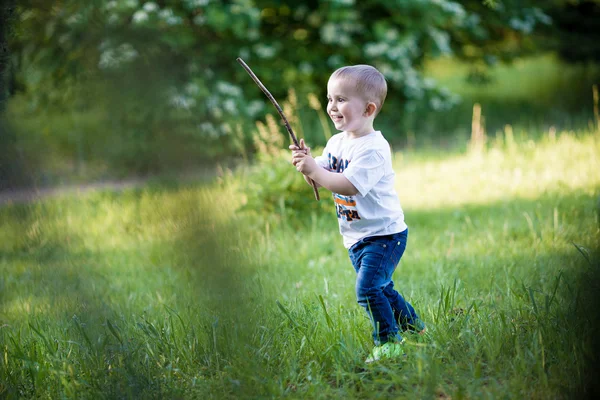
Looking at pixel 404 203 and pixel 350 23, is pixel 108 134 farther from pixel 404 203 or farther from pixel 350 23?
pixel 350 23

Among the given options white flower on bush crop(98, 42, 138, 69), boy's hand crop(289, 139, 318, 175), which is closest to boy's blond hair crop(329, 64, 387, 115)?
boy's hand crop(289, 139, 318, 175)

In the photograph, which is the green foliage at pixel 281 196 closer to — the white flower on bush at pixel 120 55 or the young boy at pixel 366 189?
the young boy at pixel 366 189

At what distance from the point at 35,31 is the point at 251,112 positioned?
246 inches

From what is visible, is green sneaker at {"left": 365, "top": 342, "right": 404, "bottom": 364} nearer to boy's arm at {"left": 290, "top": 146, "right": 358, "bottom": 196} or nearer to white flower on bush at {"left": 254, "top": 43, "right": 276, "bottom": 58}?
boy's arm at {"left": 290, "top": 146, "right": 358, "bottom": 196}

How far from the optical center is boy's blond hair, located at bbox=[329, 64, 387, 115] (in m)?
2.39

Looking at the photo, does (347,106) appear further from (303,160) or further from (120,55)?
(120,55)

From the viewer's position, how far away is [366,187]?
2.37 m

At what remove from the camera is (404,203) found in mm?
5488

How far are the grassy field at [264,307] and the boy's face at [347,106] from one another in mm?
610

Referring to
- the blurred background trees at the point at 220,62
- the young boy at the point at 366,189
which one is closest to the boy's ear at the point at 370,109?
the young boy at the point at 366,189

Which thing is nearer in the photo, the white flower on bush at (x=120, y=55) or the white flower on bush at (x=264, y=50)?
the white flower on bush at (x=120, y=55)

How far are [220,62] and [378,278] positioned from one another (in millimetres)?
5675

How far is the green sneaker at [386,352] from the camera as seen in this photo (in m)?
2.36

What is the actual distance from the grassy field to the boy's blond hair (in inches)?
29.2
